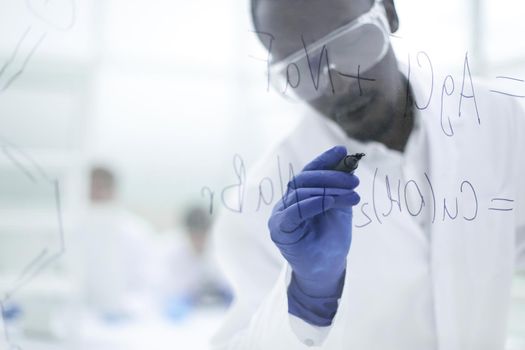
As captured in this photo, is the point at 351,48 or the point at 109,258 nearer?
the point at 351,48

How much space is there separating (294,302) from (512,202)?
29 centimetres

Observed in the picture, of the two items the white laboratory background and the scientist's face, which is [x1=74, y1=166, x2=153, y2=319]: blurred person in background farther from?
the scientist's face

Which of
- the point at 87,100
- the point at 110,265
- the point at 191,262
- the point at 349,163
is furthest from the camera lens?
the point at 191,262

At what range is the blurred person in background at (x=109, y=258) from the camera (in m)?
2.13

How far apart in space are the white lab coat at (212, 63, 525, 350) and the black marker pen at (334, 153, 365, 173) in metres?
0.05

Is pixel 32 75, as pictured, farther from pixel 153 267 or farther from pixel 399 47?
pixel 153 267

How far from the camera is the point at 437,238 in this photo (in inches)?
24.0

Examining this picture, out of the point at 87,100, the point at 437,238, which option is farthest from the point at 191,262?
the point at 437,238

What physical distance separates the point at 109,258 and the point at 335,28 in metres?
2.04

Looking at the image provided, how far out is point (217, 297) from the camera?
2221 mm

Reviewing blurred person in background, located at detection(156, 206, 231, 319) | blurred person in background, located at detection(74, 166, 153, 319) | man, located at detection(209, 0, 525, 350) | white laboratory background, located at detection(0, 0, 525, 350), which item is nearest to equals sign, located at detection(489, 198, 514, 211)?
man, located at detection(209, 0, 525, 350)

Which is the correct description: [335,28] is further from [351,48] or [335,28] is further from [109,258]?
[109,258]

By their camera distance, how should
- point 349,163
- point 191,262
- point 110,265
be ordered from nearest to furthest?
point 349,163, point 110,265, point 191,262

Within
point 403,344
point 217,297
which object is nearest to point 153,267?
point 217,297
